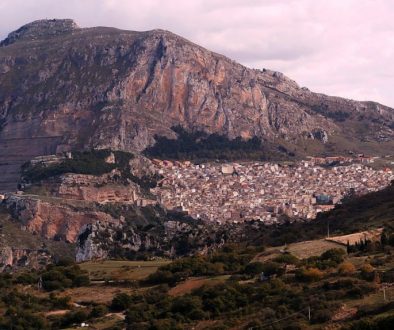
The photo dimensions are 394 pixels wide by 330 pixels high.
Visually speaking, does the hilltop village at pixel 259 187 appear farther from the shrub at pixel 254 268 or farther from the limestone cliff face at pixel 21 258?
the shrub at pixel 254 268

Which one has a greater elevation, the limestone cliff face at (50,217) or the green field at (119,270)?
the limestone cliff face at (50,217)

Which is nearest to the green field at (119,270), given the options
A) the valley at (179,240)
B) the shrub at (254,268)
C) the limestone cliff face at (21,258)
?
the valley at (179,240)

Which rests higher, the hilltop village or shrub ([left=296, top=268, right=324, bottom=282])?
the hilltop village

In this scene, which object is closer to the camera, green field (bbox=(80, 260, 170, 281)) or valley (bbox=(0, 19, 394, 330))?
valley (bbox=(0, 19, 394, 330))

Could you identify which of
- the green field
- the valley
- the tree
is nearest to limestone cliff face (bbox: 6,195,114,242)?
the valley

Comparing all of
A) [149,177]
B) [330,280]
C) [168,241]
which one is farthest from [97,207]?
[330,280]

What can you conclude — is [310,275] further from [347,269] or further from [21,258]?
[21,258]

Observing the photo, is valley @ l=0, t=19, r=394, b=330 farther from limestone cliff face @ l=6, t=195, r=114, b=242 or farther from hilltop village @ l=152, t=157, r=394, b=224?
hilltop village @ l=152, t=157, r=394, b=224
